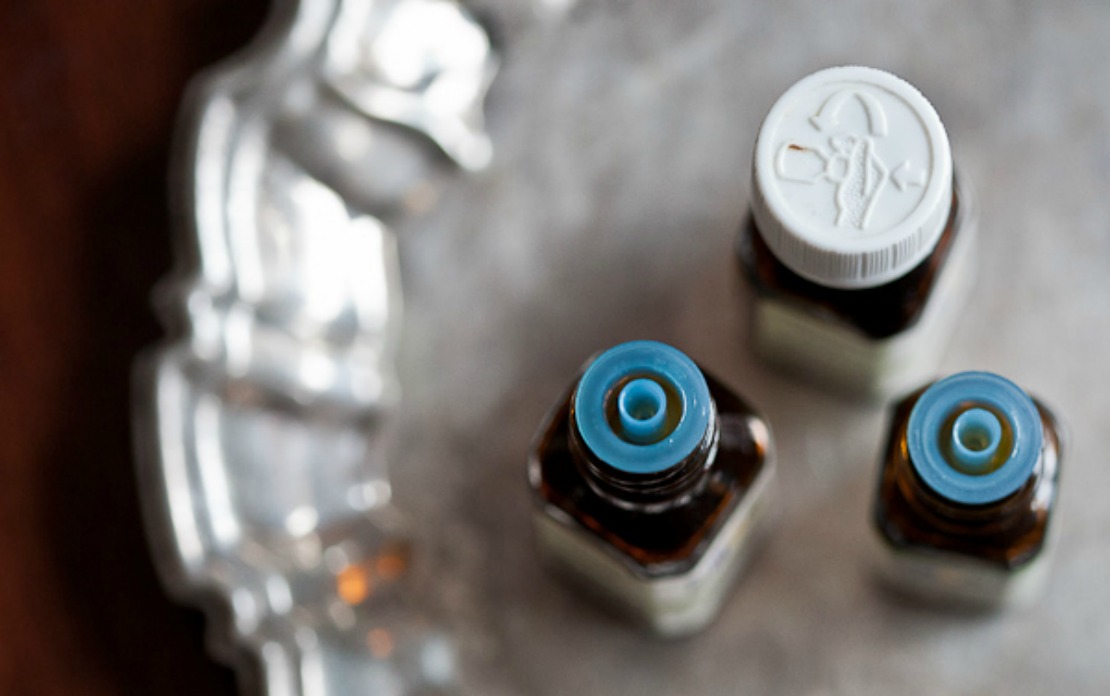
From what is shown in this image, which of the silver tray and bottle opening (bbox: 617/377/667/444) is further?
the silver tray

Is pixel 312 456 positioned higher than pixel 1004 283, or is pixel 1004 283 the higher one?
pixel 1004 283

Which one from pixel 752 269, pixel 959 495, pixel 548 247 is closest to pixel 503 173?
pixel 548 247

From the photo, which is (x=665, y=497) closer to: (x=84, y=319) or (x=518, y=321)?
(x=518, y=321)

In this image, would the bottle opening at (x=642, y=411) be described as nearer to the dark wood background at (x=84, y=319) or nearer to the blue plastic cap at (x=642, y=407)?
the blue plastic cap at (x=642, y=407)

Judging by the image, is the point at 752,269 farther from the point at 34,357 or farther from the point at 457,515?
the point at 34,357

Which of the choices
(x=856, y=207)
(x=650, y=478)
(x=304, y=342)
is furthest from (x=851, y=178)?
(x=304, y=342)

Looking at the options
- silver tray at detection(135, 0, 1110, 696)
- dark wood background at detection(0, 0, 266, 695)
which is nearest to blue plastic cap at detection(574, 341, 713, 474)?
silver tray at detection(135, 0, 1110, 696)

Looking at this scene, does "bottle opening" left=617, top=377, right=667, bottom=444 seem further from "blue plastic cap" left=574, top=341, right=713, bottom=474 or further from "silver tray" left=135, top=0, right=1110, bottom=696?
"silver tray" left=135, top=0, right=1110, bottom=696
